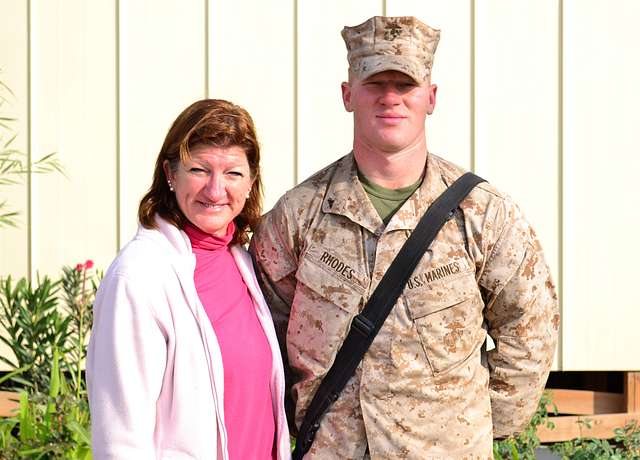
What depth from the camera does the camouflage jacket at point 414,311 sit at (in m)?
2.71

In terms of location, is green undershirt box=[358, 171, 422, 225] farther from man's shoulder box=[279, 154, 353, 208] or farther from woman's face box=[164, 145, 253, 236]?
woman's face box=[164, 145, 253, 236]

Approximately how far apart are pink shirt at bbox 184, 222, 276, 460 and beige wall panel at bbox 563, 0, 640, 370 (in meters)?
2.84

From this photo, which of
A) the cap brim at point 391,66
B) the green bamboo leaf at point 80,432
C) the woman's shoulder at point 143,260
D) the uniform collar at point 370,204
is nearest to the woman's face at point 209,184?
the woman's shoulder at point 143,260

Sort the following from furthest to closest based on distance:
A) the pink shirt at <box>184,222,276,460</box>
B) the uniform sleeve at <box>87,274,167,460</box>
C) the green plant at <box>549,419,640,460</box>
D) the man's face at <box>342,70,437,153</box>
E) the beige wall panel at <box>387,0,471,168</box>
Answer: the beige wall panel at <box>387,0,471,168</box> < the green plant at <box>549,419,640,460</box> < the man's face at <box>342,70,437,153</box> < the pink shirt at <box>184,222,276,460</box> < the uniform sleeve at <box>87,274,167,460</box>

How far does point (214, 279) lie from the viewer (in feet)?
8.99

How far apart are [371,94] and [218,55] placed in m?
2.44

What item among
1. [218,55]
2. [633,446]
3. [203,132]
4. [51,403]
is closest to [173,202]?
[203,132]

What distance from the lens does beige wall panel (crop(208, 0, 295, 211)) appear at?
16.6ft

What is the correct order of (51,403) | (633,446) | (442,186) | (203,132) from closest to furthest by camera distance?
(203,132) < (442,186) < (51,403) < (633,446)

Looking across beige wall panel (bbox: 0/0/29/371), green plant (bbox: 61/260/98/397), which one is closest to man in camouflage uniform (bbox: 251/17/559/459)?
green plant (bbox: 61/260/98/397)

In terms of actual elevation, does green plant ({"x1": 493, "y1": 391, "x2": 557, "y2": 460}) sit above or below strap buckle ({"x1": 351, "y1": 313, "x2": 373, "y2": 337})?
below

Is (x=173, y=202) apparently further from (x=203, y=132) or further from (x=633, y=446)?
(x=633, y=446)

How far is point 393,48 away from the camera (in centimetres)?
274

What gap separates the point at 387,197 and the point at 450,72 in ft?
8.18
